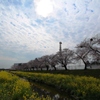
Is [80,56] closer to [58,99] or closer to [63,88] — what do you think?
[63,88]

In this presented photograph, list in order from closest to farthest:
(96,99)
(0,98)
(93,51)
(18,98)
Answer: (0,98) → (18,98) → (96,99) → (93,51)

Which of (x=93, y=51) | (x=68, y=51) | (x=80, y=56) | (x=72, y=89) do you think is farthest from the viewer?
(x=68, y=51)

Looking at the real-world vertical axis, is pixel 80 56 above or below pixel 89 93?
above

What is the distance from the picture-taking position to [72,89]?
42.2 feet

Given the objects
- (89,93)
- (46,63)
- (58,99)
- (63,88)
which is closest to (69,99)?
(58,99)

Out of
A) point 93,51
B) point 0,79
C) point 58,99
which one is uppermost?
point 93,51

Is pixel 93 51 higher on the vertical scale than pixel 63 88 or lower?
higher

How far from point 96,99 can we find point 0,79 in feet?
33.4

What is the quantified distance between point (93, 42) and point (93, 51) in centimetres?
300

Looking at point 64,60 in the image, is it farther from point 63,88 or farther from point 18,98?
point 18,98

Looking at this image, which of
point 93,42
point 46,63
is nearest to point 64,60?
point 46,63

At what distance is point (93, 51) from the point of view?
108 ft

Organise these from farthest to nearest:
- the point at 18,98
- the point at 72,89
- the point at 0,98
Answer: the point at 72,89, the point at 18,98, the point at 0,98

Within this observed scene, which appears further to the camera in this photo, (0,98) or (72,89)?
(72,89)
